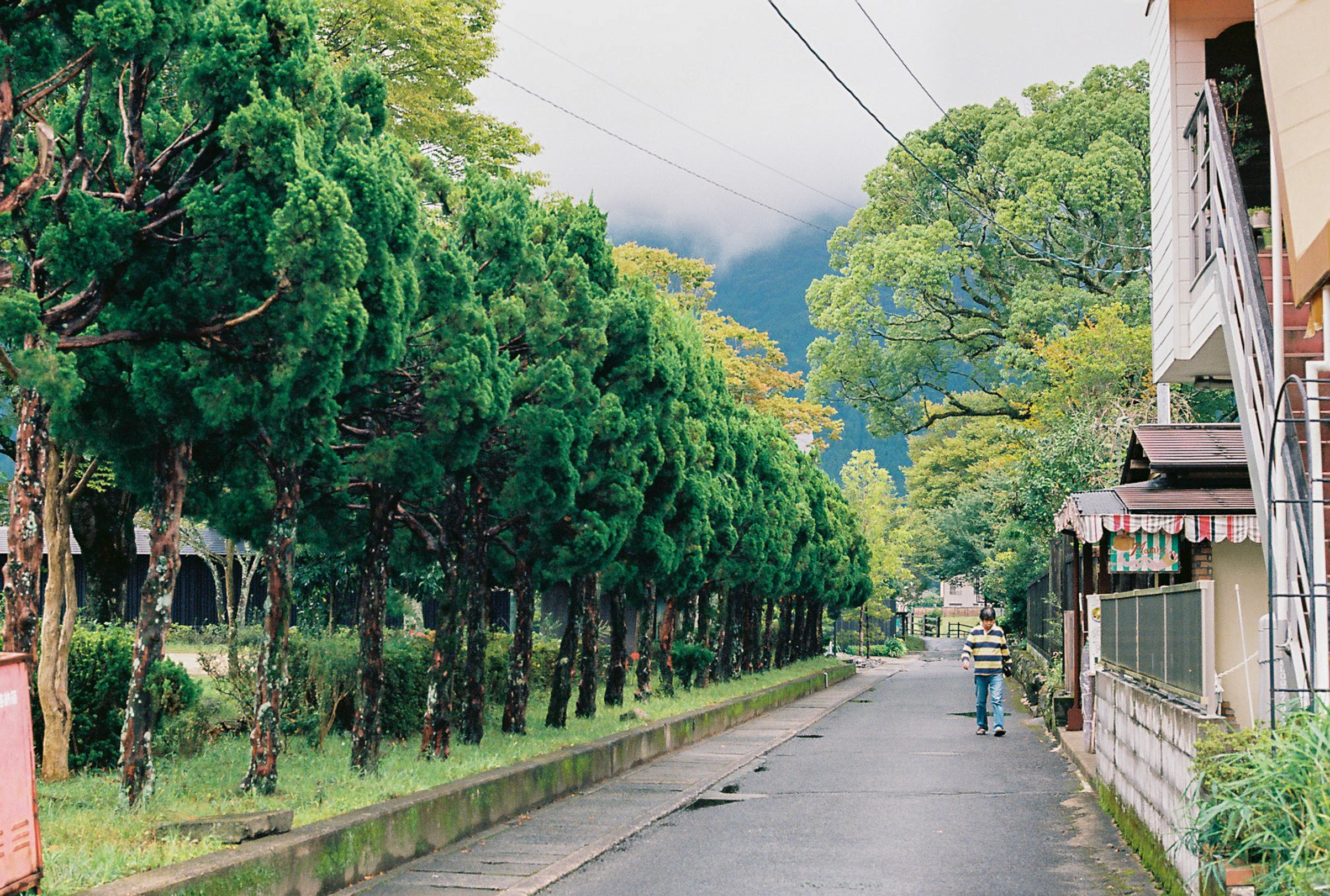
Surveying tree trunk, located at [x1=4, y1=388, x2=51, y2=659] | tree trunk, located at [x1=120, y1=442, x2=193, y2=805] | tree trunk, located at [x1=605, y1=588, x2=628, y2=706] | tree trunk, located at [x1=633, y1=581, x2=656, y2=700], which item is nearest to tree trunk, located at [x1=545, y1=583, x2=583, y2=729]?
tree trunk, located at [x1=605, y1=588, x2=628, y2=706]

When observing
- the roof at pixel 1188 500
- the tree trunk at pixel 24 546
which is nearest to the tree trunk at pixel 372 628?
the tree trunk at pixel 24 546

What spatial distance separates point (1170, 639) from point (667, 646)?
16500 millimetres

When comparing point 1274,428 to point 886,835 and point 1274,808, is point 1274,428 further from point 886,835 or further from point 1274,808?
point 886,835

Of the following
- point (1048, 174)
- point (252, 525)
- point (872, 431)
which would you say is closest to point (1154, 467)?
point (252, 525)

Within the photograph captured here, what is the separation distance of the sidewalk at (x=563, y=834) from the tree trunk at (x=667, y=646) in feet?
15.8

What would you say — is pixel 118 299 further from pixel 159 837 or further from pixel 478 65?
pixel 478 65

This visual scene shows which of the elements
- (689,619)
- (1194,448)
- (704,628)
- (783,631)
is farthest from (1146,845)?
(783,631)

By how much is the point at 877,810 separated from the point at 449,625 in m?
4.60

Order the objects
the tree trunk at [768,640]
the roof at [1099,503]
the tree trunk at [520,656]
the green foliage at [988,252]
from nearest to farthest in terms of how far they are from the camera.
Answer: the roof at [1099,503]
the tree trunk at [520,656]
the tree trunk at [768,640]
the green foliage at [988,252]

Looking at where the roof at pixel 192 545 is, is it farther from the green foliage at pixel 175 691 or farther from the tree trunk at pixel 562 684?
the green foliage at pixel 175 691

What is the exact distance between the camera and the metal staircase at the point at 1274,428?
23.5 feet

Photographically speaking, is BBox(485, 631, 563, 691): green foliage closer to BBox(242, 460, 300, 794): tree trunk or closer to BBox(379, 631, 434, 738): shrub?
BBox(379, 631, 434, 738): shrub

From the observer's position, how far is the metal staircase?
282 inches

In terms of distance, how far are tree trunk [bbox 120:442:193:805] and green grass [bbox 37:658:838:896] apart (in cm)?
20
